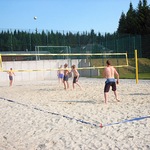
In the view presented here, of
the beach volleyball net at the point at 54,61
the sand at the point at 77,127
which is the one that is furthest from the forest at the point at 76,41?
the sand at the point at 77,127

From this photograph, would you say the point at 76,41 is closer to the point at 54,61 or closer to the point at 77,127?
the point at 54,61

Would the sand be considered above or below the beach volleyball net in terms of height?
below

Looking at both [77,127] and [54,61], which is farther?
[54,61]

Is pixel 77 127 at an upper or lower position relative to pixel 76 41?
lower

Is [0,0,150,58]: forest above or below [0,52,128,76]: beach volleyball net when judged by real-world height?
above

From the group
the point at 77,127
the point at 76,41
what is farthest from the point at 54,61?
the point at 77,127

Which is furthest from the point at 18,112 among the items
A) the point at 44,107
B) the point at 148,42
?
the point at 148,42

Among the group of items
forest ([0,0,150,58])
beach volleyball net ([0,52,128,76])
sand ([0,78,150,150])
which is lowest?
sand ([0,78,150,150])

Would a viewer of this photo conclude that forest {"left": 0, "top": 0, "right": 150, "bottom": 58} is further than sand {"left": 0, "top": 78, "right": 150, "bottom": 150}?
Yes

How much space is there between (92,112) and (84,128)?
66.1 inches

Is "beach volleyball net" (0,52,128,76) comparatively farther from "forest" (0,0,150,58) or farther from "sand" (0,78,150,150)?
"sand" (0,78,150,150)

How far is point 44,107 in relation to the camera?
8977 mm

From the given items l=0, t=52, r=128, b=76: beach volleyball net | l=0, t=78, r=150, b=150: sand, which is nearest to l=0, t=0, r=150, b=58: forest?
l=0, t=52, r=128, b=76: beach volleyball net

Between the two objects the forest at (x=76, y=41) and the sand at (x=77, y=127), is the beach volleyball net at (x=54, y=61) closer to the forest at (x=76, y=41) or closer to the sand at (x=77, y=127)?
the forest at (x=76, y=41)
